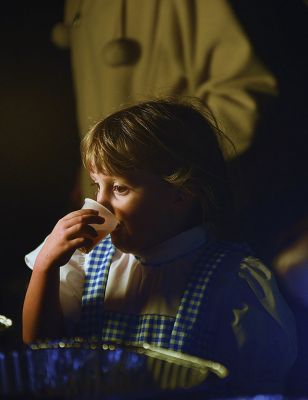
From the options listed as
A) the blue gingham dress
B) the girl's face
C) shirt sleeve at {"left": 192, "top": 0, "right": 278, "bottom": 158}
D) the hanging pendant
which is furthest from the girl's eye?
the hanging pendant

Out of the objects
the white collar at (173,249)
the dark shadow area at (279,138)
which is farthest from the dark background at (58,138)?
the white collar at (173,249)

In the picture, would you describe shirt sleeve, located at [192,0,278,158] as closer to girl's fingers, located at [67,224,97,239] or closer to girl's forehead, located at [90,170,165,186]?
girl's forehead, located at [90,170,165,186]

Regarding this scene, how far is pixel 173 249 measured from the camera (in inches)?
50.1

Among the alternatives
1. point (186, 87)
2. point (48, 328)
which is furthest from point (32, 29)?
point (48, 328)

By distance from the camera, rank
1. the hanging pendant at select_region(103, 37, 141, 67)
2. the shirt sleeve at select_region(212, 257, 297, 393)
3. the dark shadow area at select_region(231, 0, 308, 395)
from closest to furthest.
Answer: the shirt sleeve at select_region(212, 257, 297, 393) → the dark shadow area at select_region(231, 0, 308, 395) → the hanging pendant at select_region(103, 37, 141, 67)

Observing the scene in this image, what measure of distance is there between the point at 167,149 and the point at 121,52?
31 centimetres

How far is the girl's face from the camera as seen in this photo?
126 cm

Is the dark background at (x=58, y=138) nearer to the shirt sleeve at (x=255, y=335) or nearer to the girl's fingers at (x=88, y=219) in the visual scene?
the shirt sleeve at (x=255, y=335)

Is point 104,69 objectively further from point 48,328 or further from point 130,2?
point 48,328

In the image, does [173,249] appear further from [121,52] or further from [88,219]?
[121,52]

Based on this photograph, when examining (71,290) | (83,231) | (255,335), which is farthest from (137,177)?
(255,335)

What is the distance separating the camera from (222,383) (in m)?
1.09

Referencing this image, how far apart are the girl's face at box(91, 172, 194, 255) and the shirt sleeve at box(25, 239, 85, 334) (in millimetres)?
109

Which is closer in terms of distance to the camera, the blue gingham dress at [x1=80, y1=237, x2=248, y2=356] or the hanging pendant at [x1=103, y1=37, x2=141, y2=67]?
the blue gingham dress at [x1=80, y1=237, x2=248, y2=356]
